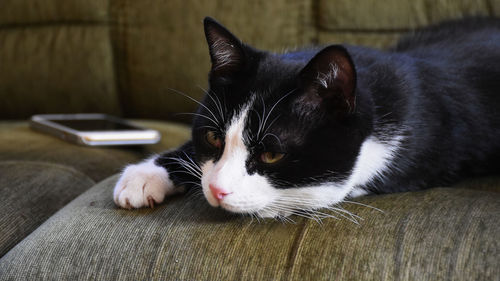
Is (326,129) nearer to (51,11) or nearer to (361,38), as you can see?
(361,38)

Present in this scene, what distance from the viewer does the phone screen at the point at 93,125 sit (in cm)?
159

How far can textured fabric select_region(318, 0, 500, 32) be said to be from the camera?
5.28 ft

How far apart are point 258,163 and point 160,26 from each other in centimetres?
111

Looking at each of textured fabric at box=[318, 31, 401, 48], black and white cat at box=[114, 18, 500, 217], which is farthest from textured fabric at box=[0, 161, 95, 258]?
textured fabric at box=[318, 31, 401, 48]

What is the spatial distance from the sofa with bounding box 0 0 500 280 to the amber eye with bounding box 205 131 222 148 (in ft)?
0.40

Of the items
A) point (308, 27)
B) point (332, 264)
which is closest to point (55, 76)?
point (308, 27)

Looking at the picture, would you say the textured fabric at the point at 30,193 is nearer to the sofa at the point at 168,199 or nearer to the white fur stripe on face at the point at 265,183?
the sofa at the point at 168,199

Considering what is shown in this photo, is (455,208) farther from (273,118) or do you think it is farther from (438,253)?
(273,118)

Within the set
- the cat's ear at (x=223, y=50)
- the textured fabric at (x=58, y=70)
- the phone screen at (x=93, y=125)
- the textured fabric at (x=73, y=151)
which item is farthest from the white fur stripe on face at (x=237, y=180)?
the textured fabric at (x=58, y=70)

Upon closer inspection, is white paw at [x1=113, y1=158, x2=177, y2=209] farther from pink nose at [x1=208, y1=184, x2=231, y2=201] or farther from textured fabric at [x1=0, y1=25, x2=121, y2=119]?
textured fabric at [x1=0, y1=25, x2=121, y2=119]

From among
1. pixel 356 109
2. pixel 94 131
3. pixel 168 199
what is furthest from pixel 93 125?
pixel 356 109

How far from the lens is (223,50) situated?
95cm

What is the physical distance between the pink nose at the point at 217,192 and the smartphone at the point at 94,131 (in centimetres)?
72

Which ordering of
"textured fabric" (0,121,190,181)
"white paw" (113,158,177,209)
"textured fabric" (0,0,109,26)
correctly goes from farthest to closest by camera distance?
1. "textured fabric" (0,0,109,26)
2. "textured fabric" (0,121,190,181)
3. "white paw" (113,158,177,209)
